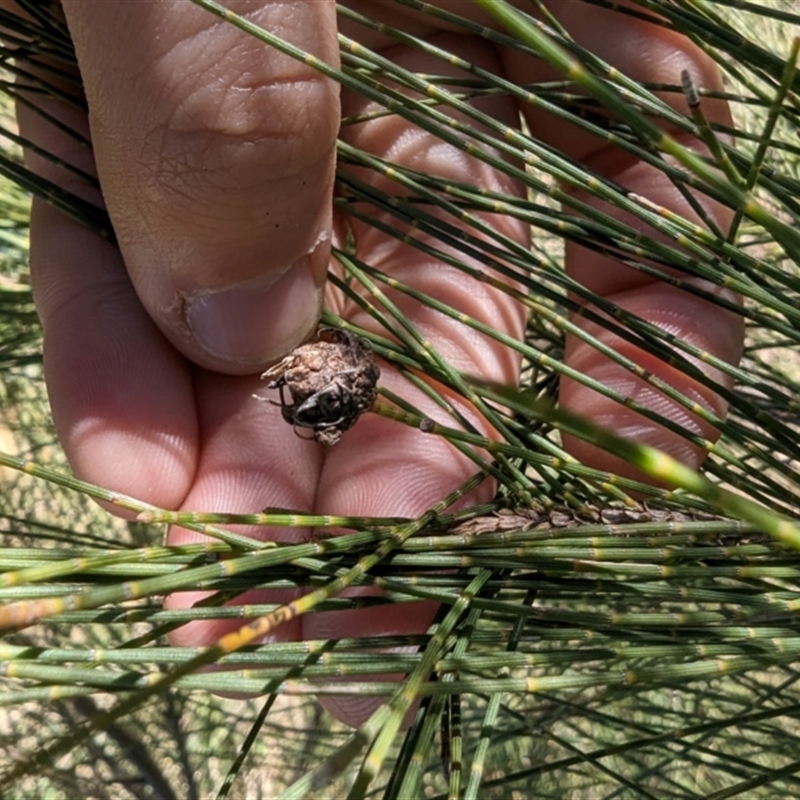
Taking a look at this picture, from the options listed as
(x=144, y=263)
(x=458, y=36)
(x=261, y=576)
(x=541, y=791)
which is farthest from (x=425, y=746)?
(x=541, y=791)

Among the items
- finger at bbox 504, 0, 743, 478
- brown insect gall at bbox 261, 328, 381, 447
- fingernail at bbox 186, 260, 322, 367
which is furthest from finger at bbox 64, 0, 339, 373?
finger at bbox 504, 0, 743, 478

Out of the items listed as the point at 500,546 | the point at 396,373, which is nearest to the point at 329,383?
the point at 500,546

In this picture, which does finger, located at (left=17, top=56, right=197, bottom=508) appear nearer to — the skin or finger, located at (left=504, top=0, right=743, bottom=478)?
the skin

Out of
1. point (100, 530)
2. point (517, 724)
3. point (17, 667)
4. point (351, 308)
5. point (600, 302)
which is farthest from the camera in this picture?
point (100, 530)

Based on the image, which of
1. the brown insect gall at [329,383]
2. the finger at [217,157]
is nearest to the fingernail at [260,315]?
the finger at [217,157]

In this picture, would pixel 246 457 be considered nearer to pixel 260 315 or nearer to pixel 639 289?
pixel 260 315

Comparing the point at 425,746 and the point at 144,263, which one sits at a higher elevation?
the point at 144,263

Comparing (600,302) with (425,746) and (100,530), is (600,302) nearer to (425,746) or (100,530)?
(425,746)
